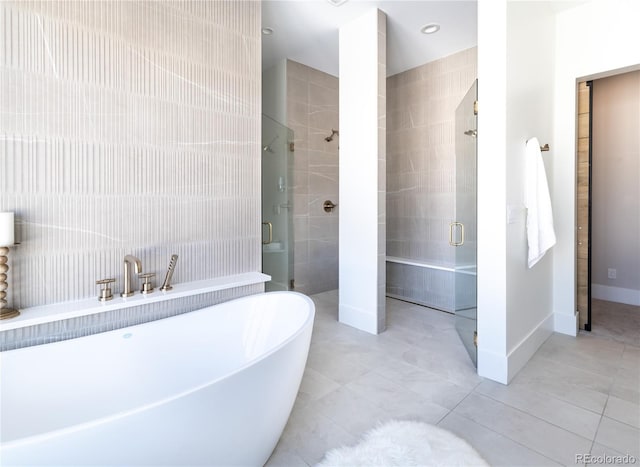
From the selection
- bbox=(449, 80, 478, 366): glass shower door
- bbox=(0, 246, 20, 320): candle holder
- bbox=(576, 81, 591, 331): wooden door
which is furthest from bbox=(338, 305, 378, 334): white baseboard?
bbox=(0, 246, 20, 320): candle holder

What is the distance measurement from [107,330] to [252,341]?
78 cm

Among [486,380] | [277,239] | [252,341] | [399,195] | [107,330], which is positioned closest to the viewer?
[107,330]

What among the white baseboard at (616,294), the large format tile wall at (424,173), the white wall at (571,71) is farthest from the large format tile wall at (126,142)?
the white baseboard at (616,294)

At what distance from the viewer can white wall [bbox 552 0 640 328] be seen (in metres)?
2.58

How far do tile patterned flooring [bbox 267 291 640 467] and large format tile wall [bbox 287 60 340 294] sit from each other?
132 centimetres

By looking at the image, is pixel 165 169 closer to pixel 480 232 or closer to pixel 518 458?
pixel 480 232

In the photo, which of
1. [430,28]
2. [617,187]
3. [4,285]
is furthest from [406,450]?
[617,187]

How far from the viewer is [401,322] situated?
3.29 m

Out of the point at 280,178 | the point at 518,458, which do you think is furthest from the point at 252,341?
the point at 280,178

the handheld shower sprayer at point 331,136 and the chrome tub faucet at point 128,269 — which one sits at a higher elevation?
the handheld shower sprayer at point 331,136

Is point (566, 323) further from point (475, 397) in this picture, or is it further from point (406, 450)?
point (406, 450)

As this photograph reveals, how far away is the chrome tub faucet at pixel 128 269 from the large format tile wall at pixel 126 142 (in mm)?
79

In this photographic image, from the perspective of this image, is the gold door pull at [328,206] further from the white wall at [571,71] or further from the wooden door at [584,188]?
the wooden door at [584,188]

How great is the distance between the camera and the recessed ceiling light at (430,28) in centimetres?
307
